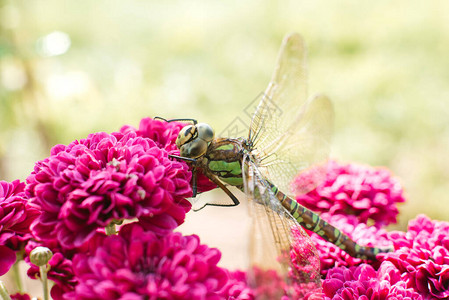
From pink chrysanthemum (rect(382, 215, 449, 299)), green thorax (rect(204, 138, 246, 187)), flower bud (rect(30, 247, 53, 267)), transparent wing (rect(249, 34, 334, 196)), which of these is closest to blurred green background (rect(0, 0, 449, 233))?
transparent wing (rect(249, 34, 334, 196))

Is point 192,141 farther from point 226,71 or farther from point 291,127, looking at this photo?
point 226,71

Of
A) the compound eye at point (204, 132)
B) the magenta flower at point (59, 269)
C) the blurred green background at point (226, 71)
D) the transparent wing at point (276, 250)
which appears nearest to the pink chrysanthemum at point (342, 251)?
the transparent wing at point (276, 250)

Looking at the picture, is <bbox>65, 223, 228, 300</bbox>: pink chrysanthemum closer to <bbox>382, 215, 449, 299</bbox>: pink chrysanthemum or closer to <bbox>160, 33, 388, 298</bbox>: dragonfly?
<bbox>160, 33, 388, 298</bbox>: dragonfly

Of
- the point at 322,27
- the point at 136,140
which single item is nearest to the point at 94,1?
the point at 322,27

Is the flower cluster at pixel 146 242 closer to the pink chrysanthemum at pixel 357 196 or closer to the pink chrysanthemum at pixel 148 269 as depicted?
the pink chrysanthemum at pixel 148 269

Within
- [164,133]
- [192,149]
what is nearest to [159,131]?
[164,133]

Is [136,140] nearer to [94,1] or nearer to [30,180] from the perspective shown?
[30,180]

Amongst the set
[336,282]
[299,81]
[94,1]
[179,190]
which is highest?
[94,1]
